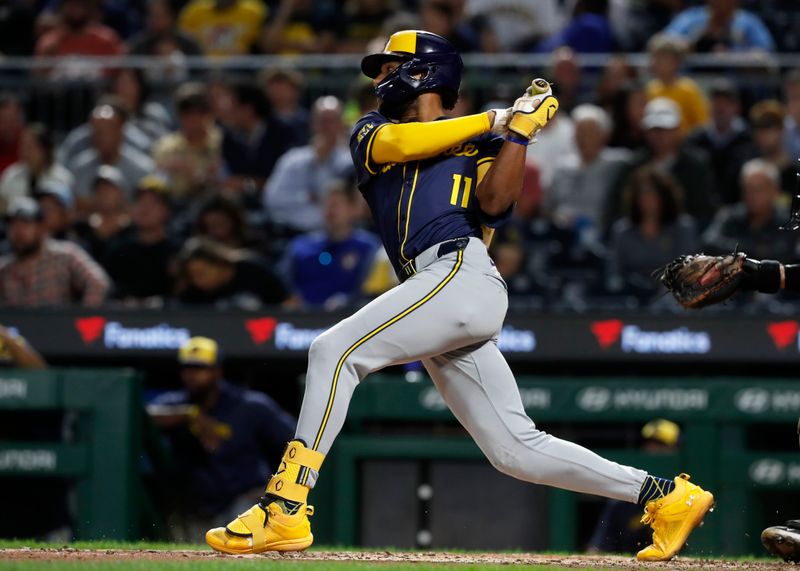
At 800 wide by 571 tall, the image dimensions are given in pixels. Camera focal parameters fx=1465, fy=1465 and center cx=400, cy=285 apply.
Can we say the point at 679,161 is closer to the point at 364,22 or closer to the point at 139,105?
the point at 364,22

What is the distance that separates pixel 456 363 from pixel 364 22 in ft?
26.3

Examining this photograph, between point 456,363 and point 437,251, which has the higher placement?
point 437,251

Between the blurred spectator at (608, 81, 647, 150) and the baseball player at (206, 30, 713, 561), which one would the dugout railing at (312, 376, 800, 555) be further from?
Result: the blurred spectator at (608, 81, 647, 150)

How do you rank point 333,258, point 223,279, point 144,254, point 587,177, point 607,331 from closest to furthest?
point 607,331 < point 223,279 < point 333,258 < point 144,254 < point 587,177

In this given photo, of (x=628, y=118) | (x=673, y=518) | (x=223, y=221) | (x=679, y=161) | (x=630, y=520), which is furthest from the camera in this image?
(x=628, y=118)

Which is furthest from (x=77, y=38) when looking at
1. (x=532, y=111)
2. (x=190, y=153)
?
(x=532, y=111)

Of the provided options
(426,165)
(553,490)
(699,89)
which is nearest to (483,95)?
(699,89)

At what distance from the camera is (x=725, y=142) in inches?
424

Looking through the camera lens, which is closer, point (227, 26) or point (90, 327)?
point (90, 327)

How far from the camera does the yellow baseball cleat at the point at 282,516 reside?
489 centimetres

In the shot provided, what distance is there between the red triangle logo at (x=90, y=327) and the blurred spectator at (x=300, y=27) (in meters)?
4.58

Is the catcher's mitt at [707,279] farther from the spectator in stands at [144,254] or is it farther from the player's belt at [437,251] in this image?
the spectator in stands at [144,254]

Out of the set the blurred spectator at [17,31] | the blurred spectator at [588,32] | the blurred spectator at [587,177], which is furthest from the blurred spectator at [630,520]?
the blurred spectator at [17,31]

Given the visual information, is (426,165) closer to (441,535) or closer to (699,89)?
(441,535)
